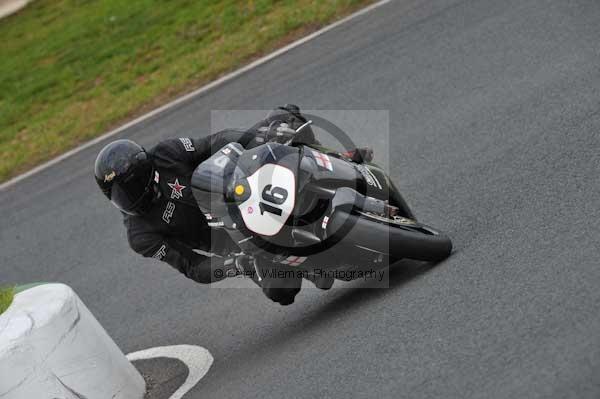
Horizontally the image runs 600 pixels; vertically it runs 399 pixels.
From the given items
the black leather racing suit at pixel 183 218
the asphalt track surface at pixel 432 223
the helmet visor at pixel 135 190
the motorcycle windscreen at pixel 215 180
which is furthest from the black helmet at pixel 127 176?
the asphalt track surface at pixel 432 223

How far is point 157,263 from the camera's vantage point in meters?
8.40

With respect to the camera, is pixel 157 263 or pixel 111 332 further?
pixel 157 263

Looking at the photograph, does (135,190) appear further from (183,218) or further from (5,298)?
(5,298)

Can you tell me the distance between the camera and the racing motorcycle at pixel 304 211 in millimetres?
5254

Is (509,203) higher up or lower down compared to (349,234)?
lower down

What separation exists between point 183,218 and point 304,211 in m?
1.47

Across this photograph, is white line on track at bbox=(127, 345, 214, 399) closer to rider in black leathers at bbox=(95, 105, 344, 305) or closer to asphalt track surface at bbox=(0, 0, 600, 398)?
asphalt track surface at bbox=(0, 0, 600, 398)

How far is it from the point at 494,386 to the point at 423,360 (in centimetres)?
60

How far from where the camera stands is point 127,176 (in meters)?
6.05

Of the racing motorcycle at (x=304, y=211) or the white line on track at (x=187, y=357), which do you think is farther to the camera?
the white line on track at (x=187, y=357)

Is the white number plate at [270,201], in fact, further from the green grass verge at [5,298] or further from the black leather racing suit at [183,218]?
the green grass verge at [5,298]

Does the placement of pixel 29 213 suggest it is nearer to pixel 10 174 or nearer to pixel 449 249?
pixel 10 174

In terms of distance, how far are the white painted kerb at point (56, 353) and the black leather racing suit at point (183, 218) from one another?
2.47 feet

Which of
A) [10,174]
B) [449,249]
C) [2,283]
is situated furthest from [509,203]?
[10,174]
